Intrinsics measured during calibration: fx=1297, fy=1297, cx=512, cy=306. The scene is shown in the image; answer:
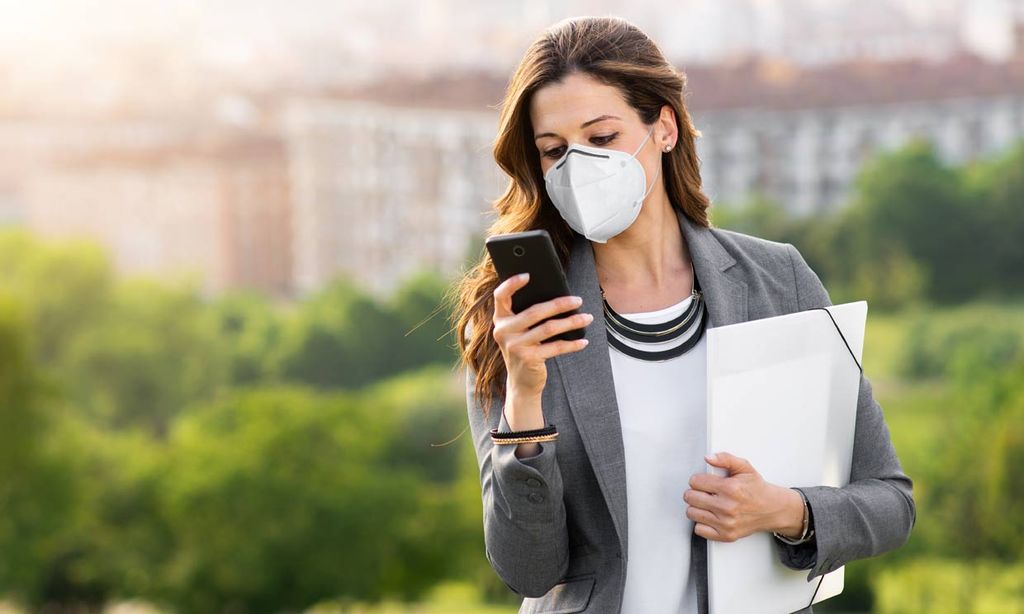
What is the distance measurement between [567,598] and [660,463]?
20cm

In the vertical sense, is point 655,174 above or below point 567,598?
above

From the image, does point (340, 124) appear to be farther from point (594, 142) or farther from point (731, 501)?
point (731, 501)

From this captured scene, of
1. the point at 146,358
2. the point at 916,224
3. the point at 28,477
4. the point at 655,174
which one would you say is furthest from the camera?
the point at 146,358

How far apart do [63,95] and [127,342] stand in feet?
21.5

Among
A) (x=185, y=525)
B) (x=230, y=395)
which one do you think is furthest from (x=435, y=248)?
(x=185, y=525)

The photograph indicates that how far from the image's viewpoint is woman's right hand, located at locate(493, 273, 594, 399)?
1.42 metres

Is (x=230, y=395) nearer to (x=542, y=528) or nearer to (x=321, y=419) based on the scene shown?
(x=321, y=419)

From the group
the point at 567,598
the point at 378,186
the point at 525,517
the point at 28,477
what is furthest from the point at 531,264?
the point at 378,186

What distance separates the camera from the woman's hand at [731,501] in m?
1.48

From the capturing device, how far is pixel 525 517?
148 cm

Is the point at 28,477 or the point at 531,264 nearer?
the point at 531,264

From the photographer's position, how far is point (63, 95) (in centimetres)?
3003

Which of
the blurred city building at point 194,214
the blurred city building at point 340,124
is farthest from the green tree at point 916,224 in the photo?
the blurred city building at point 194,214

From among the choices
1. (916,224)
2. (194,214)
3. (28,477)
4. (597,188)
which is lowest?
(28,477)
